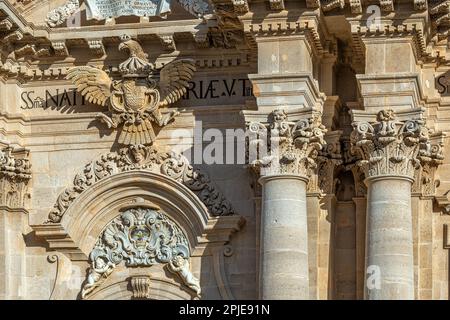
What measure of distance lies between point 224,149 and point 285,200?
2496mm

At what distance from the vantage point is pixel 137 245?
38094 mm

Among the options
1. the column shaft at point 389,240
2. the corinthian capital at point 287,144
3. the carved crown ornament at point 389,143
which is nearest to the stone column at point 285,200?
the corinthian capital at point 287,144

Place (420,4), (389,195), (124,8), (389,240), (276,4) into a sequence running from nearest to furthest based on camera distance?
1. (389,240)
2. (389,195)
3. (420,4)
4. (276,4)
5. (124,8)

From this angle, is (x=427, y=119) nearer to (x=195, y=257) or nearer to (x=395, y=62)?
(x=395, y=62)

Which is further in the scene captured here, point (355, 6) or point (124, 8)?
point (124, 8)

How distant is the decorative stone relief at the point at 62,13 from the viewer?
39031 mm

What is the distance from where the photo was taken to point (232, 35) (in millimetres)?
37688

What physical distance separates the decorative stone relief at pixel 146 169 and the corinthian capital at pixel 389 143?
9.55ft

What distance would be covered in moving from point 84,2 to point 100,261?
4509 millimetres

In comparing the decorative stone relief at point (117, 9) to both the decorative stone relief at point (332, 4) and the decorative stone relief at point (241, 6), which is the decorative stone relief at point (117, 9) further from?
the decorative stone relief at point (332, 4)

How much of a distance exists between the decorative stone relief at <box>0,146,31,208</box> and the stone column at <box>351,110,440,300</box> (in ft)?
19.5

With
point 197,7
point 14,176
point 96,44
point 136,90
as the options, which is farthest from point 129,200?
point 197,7

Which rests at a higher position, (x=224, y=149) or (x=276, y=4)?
(x=276, y=4)

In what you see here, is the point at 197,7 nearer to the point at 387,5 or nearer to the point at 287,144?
the point at 287,144
